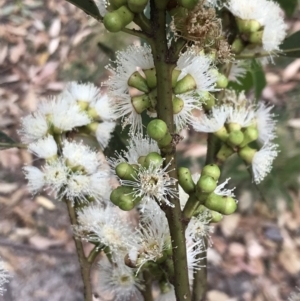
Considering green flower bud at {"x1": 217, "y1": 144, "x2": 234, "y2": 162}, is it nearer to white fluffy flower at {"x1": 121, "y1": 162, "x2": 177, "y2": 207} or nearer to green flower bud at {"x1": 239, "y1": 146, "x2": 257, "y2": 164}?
green flower bud at {"x1": 239, "y1": 146, "x2": 257, "y2": 164}

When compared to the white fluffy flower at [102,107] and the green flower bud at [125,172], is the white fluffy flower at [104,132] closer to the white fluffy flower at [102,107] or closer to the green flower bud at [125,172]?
the white fluffy flower at [102,107]

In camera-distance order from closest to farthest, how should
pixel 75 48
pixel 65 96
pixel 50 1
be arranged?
pixel 65 96 < pixel 75 48 < pixel 50 1

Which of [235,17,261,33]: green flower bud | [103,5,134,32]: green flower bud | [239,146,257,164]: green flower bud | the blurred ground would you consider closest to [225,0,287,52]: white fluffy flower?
[235,17,261,33]: green flower bud

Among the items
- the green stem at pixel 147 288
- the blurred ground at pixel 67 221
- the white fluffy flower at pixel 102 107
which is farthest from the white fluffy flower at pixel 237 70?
the blurred ground at pixel 67 221

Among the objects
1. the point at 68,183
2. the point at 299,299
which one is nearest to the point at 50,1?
the point at 68,183

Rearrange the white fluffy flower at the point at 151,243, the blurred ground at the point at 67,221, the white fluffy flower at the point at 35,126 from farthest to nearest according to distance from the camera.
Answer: the blurred ground at the point at 67,221 < the white fluffy flower at the point at 35,126 < the white fluffy flower at the point at 151,243

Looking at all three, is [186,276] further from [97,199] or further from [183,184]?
[97,199]
